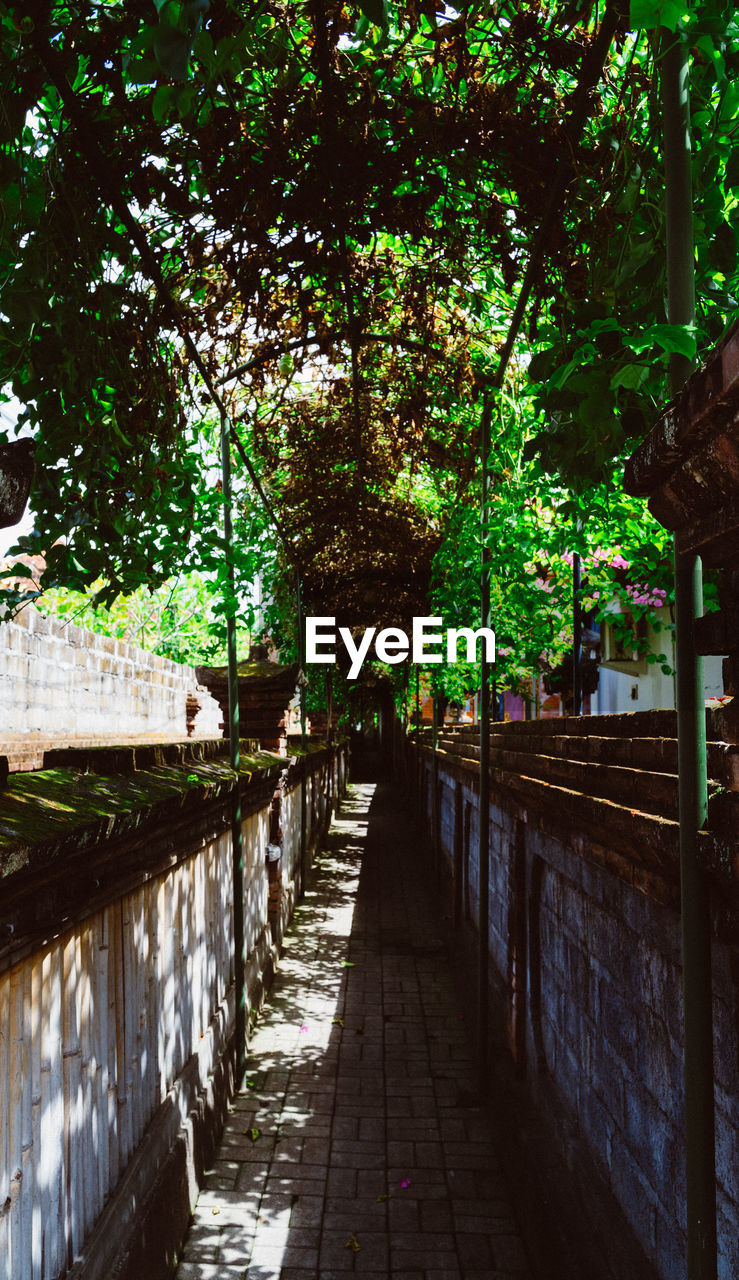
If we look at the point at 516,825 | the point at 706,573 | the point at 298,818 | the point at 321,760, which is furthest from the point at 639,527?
the point at 321,760

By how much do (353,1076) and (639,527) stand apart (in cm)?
423

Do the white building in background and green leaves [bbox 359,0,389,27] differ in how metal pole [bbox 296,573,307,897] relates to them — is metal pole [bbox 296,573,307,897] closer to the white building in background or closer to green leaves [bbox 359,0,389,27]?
the white building in background

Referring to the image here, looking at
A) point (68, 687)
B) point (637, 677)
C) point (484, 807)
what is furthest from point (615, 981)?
point (637, 677)

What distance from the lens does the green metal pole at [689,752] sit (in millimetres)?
1805

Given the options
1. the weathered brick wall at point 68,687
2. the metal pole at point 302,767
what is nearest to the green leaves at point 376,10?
the weathered brick wall at point 68,687

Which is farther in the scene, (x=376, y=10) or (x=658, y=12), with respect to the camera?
(x=376, y=10)

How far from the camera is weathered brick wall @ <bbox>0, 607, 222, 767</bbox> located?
21.1ft

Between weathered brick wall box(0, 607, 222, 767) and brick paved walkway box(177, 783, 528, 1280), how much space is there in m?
3.03

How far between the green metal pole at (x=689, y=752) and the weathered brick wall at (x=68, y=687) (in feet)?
15.6

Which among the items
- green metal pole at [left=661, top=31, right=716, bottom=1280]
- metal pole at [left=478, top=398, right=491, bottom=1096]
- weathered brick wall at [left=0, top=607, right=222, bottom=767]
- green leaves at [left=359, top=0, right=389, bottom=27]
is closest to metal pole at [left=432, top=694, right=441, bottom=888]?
weathered brick wall at [left=0, top=607, right=222, bottom=767]

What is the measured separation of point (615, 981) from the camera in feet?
10.4

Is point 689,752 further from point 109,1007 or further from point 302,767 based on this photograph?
point 302,767

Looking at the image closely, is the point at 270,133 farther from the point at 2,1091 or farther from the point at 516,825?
the point at 516,825

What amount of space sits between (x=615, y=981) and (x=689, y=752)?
66.6 inches
